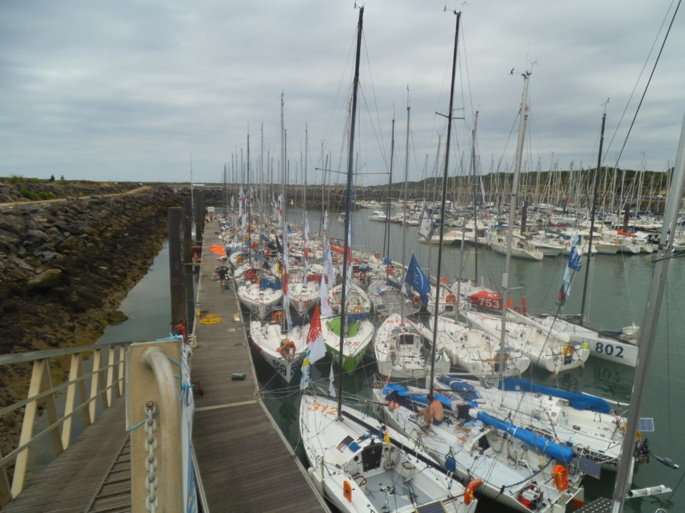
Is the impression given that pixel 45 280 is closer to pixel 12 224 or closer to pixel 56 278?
pixel 56 278

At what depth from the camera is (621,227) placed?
214 ft

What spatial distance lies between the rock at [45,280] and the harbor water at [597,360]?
404 cm

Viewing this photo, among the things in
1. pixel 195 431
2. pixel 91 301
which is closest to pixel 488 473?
pixel 195 431

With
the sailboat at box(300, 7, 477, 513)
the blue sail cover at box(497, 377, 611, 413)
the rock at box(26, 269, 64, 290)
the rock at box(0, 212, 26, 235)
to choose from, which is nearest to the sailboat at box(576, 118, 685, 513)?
the sailboat at box(300, 7, 477, 513)

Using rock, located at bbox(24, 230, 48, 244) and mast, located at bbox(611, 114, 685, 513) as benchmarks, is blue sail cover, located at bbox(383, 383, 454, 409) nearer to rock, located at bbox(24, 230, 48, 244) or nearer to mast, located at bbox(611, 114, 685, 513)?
mast, located at bbox(611, 114, 685, 513)

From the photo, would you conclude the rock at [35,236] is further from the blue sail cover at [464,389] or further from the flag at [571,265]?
the flag at [571,265]

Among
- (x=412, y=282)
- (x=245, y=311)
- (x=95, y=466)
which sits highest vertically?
(x=412, y=282)

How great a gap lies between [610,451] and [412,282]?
8159 millimetres

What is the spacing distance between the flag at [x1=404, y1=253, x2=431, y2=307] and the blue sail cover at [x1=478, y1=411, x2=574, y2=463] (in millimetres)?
4769

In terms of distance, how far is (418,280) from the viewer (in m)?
15.6

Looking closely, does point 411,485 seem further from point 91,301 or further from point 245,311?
point 91,301

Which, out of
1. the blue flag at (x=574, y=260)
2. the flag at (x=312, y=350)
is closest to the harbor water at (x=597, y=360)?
the flag at (x=312, y=350)

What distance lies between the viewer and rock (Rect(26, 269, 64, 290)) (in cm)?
2162

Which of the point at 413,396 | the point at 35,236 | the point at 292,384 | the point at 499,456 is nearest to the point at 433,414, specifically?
the point at 413,396
